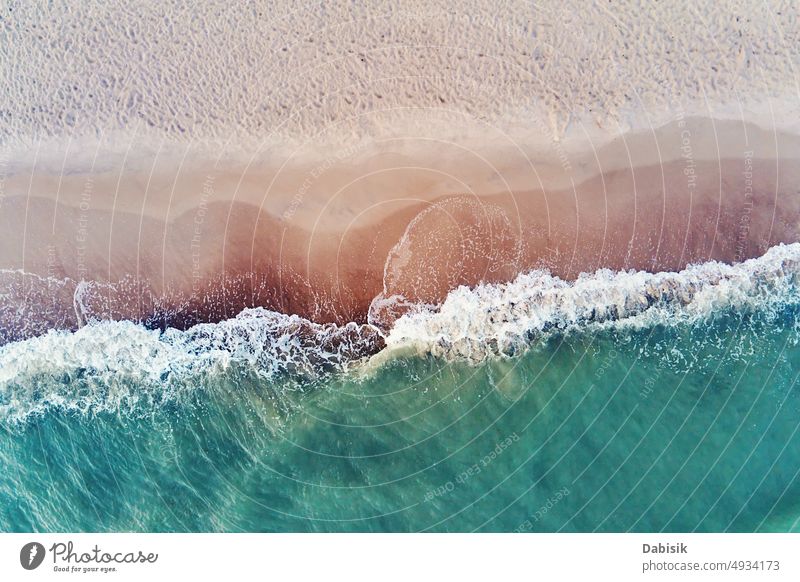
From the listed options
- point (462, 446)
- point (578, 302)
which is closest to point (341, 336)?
point (462, 446)

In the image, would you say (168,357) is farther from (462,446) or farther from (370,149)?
(462,446)

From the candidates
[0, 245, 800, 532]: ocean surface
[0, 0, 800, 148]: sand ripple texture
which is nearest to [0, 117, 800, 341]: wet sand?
[0, 245, 800, 532]: ocean surface

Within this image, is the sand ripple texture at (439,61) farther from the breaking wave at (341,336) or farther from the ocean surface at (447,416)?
the ocean surface at (447,416)

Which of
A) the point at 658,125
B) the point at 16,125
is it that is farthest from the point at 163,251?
the point at 658,125

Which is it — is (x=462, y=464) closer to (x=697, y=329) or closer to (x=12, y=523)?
(x=697, y=329)
